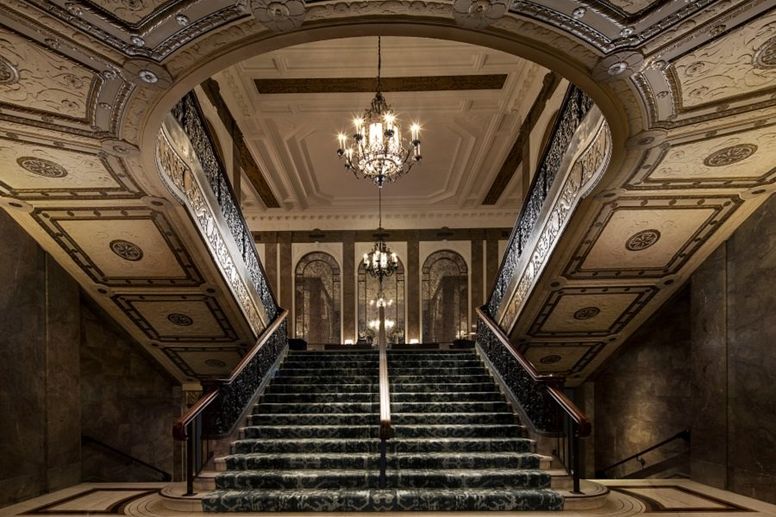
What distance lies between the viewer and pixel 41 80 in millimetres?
3219

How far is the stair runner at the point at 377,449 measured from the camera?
4.35 m

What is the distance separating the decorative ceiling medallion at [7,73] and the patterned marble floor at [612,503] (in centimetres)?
346

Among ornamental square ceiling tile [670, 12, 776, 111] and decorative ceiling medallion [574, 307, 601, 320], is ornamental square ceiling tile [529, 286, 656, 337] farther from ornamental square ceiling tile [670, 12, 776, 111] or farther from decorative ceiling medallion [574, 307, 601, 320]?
ornamental square ceiling tile [670, 12, 776, 111]

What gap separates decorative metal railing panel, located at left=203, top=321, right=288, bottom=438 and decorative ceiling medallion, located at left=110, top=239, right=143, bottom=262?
176cm

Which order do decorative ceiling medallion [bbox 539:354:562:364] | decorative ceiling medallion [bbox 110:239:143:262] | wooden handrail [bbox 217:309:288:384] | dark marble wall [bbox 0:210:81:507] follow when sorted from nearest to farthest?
dark marble wall [bbox 0:210:81:507], wooden handrail [bbox 217:309:288:384], decorative ceiling medallion [bbox 110:239:143:262], decorative ceiling medallion [bbox 539:354:562:364]

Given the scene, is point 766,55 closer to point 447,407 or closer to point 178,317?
point 447,407

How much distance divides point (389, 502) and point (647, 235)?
3.83 meters

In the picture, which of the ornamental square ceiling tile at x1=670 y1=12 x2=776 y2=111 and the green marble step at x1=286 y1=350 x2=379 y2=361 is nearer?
the ornamental square ceiling tile at x1=670 y1=12 x2=776 y2=111

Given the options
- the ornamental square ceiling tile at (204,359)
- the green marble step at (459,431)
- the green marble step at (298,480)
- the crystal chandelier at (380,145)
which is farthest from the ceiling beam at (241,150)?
the green marble step at (459,431)

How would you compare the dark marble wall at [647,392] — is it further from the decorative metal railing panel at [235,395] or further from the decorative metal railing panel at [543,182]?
the decorative metal railing panel at [235,395]

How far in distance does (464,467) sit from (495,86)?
17.2 ft

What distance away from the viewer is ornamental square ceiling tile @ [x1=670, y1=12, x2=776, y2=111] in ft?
9.38

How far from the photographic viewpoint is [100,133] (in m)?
3.82

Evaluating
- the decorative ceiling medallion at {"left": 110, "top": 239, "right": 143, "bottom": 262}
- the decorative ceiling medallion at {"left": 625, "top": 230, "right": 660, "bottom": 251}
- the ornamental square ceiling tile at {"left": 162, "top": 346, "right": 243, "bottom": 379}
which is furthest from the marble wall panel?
the decorative ceiling medallion at {"left": 110, "top": 239, "right": 143, "bottom": 262}
